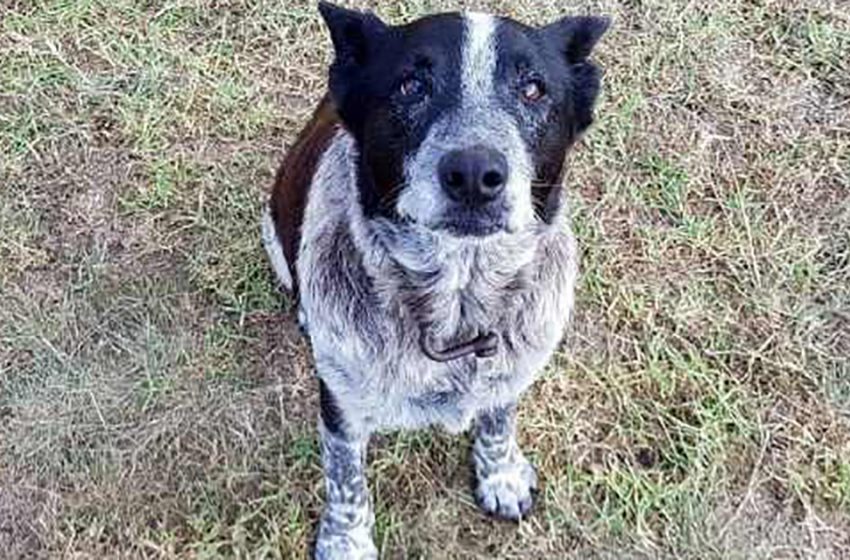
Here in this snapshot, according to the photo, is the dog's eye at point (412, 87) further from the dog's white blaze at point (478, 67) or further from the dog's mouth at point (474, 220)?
the dog's mouth at point (474, 220)

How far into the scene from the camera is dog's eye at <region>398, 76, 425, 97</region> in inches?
122

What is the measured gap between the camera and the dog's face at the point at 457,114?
9.92ft

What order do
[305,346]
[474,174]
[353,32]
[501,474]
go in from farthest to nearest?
[305,346] < [501,474] < [353,32] < [474,174]

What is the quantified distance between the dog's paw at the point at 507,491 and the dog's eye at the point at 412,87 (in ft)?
4.61

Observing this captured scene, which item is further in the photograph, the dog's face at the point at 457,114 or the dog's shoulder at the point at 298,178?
the dog's shoulder at the point at 298,178

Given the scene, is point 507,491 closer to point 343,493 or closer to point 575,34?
point 343,493

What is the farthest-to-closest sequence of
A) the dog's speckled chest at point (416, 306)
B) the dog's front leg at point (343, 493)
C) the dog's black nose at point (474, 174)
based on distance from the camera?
1. the dog's front leg at point (343, 493)
2. the dog's speckled chest at point (416, 306)
3. the dog's black nose at point (474, 174)

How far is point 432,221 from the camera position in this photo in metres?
3.08

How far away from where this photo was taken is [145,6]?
5309 millimetres

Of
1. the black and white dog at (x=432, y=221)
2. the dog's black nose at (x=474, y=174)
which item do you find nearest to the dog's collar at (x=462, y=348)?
the black and white dog at (x=432, y=221)

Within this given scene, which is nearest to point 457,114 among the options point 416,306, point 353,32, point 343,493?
point 353,32

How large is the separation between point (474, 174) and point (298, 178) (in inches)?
40.9

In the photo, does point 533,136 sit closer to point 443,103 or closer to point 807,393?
point 443,103

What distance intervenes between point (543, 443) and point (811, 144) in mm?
1635
